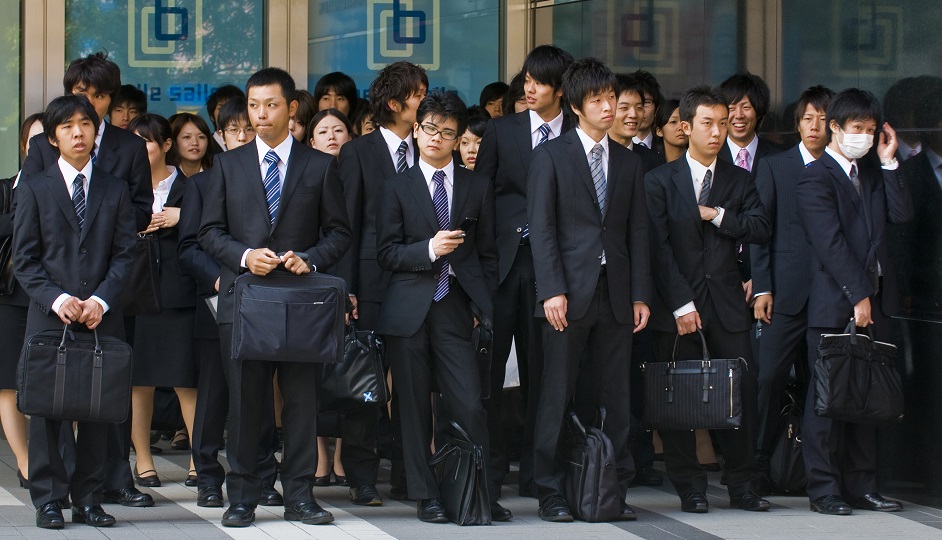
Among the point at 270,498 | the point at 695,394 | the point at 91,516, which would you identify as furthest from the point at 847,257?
the point at 91,516

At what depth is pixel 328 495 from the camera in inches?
325

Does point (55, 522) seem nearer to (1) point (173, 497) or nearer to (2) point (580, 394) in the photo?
(1) point (173, 497)

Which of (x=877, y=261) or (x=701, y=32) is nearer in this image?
(x=877, y=261)

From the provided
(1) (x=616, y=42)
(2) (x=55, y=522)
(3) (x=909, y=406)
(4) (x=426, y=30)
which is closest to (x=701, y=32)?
(1) (x=616, y=42)

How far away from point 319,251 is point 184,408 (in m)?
1.86

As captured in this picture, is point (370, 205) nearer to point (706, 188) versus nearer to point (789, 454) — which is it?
point (706, 188)

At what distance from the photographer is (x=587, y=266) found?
24.8ft

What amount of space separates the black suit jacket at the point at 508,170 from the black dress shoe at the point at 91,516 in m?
2.36

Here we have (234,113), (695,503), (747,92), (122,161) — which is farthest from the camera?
(747,92)

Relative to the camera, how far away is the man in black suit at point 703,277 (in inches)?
313

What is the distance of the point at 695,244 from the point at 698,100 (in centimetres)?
78

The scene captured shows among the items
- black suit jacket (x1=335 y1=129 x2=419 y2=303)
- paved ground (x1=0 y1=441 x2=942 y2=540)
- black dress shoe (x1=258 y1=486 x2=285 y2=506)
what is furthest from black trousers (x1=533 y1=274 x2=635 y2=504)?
black dress shoe (x1=258 y1=486 x2=285 y2=506)

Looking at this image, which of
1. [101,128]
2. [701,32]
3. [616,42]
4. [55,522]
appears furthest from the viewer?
[616,42]

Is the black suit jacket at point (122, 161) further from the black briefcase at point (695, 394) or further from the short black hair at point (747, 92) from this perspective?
the short black hair at point (747, 92)
